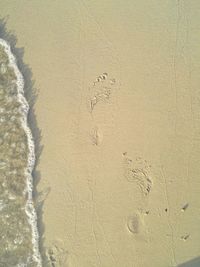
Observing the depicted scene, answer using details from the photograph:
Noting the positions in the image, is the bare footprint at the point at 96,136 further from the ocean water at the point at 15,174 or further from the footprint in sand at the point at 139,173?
the ocean water at the point at 15,174

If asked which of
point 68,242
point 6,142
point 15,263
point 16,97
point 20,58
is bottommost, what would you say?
point 15,263

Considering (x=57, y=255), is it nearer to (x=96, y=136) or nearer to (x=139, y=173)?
(x=139, y=173)

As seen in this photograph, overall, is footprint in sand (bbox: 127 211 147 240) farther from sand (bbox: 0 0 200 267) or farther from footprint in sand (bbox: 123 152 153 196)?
footprint in sand (bbox: 123 152 153 196)

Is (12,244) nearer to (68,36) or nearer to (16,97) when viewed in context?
(16,97)

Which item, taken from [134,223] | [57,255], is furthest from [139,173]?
[57,255]

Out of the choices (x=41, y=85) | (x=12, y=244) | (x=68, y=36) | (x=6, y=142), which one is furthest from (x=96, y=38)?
(x=12, y=244)

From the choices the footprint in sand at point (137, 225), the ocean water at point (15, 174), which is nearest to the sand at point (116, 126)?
the footprint in sand at point (137, 225)

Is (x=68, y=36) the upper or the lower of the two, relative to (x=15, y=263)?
upper
